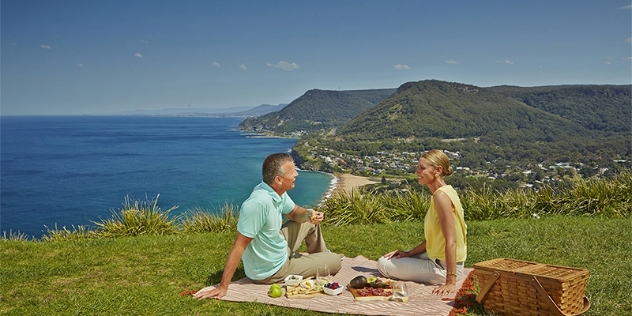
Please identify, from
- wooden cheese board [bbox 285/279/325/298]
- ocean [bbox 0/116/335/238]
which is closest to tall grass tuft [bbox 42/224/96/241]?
wooden cheese board [bbox 285/279/325/298]

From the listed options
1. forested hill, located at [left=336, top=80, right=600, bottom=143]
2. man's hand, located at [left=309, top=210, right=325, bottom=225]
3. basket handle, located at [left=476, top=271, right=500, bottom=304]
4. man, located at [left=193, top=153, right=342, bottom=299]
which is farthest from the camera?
forested hill, located at [left=336, top=80, right=600, bottom=143]

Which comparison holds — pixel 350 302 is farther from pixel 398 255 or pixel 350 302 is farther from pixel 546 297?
pixel 546 297

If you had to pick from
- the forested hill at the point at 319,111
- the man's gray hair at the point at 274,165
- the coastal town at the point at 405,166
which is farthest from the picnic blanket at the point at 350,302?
the forested hill at the point at 319,111

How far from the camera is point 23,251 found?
7.36 meters

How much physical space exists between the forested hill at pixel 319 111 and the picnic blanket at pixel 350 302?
123947 mm

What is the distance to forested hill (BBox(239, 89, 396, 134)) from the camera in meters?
136

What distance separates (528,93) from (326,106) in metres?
63.9

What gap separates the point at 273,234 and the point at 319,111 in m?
141

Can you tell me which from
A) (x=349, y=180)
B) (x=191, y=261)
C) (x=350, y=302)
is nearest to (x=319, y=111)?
(x=349, y=180)

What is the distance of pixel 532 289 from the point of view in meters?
3.92

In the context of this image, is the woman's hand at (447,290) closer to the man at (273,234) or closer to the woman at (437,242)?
the woman at (437,242)

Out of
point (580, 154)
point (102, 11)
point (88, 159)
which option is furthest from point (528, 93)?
point (102, 11)

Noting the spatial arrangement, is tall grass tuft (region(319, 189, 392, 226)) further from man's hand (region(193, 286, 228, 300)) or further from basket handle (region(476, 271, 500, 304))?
basket handle (region(476, 271, 500, 304))

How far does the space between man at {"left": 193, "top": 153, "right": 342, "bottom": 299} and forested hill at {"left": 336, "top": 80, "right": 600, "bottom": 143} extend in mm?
71032
